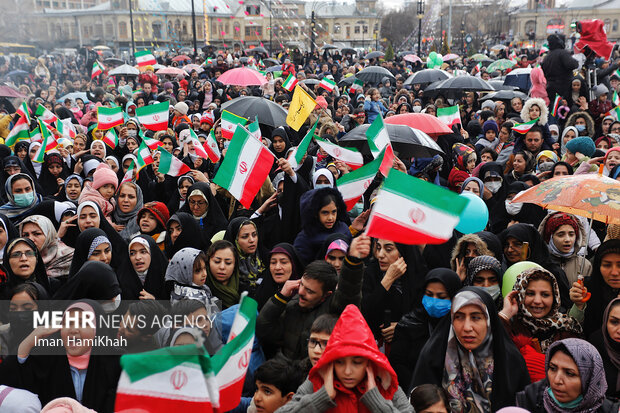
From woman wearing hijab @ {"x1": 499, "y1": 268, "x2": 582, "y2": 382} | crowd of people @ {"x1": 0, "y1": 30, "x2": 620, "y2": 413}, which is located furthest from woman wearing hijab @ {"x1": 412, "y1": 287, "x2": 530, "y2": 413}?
woman wearing hijab @ {"x1": 499, "y1": 268, "x2": 582, "y2": 382}

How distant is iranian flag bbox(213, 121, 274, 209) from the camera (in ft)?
16.7

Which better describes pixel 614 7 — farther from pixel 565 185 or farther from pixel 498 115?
pixel 565 185

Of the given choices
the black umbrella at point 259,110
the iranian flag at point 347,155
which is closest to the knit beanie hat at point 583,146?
the iranian flag at point 347,155

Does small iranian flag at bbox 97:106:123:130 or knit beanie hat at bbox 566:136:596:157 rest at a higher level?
small iranian flag at bbox 97:106:123:130

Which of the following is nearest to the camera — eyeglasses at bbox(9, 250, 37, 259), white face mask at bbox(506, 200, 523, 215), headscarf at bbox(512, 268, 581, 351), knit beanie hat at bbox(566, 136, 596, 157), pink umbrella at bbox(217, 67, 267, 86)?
headscarf at bbox(512, 268, 581, 351)

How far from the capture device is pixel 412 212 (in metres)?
3.05

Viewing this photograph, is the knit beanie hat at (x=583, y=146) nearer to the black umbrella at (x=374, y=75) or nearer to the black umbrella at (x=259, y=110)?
the black umbrella at (x=259, y=110)

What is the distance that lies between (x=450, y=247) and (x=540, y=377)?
1.56m

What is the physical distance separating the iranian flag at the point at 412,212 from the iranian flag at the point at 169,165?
12.9 ft

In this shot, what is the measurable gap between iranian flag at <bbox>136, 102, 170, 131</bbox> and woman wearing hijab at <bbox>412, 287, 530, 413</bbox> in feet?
20.5

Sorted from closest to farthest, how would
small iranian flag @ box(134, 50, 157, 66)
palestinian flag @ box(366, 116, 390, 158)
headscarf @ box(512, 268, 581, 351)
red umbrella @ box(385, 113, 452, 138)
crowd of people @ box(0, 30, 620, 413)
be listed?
crowd of people @ box(0, 30, 620, 413) → headscarf @ box(512, 268, 581, 351) → palestinian flag @ box(366, 116, 390, 158) → red umbrella @ box(385, 113, 452, 138) → small iranian flag @ box(134, 50, 157, 66)

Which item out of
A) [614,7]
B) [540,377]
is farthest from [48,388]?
[614,7]

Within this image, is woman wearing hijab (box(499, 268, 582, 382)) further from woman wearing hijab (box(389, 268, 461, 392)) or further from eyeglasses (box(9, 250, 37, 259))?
eyeglasses (box(9, 250, 37, 259))

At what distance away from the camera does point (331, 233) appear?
475cm
